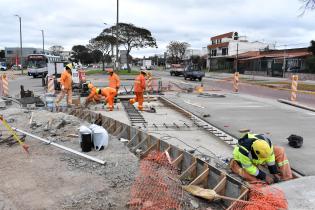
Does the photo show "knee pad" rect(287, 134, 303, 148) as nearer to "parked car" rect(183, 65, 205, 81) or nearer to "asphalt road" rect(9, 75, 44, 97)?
"asphalt road" rect(9, 75, 44, 97)

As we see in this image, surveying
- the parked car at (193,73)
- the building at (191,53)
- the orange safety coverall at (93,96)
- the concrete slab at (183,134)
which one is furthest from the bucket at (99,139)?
the building at (191,53)

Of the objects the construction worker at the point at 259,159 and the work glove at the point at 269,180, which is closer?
the construction worker at the point at 259,159

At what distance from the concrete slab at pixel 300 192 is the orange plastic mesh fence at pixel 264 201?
134 mm

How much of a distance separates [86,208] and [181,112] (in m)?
9.36

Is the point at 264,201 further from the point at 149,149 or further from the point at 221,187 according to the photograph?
the point at 149,149

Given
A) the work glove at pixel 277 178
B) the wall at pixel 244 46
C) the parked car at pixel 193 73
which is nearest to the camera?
the work glove at pixel 277 178

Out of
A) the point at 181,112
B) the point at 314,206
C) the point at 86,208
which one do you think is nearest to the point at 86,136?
the point at 86,208

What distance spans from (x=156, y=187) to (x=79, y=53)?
104 m

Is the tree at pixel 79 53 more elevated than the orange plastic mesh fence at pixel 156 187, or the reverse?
the tree at pixel 79 53

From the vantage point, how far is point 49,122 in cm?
1024

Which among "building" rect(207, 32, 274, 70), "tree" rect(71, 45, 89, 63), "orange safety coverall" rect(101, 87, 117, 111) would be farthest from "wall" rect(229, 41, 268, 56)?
"orange safety coverall" rect(101, 87, 117, 111)

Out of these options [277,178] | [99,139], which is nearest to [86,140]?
[99,139]

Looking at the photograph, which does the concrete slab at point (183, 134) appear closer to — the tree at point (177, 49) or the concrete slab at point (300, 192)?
the concrete slab at point (300, 192)

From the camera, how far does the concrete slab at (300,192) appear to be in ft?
16.6
